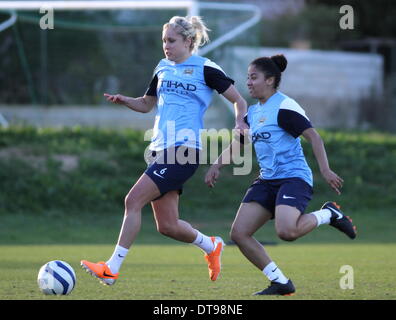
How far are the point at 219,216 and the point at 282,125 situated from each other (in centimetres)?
1038

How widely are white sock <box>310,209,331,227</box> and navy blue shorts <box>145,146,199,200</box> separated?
122cm

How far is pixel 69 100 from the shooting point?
2169cm

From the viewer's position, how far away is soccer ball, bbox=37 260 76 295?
23.9ft

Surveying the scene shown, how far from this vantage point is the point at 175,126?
26.1 feet

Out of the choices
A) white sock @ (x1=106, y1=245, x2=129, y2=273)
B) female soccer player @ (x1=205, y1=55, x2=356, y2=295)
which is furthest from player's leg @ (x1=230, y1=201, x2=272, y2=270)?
white sock @ (x1=106, y1=245, x2=129, y2=273)

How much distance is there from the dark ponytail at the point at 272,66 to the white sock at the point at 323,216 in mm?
1195

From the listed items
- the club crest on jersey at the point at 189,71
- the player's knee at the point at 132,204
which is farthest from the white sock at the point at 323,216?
the club crest on jersey at the point at 189,71

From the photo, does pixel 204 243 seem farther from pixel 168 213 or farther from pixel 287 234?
pixel 287 234

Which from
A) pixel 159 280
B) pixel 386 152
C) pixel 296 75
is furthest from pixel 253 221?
pixel 296 75

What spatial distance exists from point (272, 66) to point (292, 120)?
0.56 metres

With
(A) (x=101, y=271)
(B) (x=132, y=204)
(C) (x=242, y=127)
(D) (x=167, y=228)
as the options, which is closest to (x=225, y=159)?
(C) (x=242, y=127)

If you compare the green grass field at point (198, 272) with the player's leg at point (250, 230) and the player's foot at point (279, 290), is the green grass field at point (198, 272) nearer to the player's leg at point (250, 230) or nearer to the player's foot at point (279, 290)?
the player's foot at point (279, 290)

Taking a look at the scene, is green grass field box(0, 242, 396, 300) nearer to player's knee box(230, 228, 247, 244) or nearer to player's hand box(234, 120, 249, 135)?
player's knee box(230, 228, 247, 244)

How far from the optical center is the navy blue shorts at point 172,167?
25.7 ft
